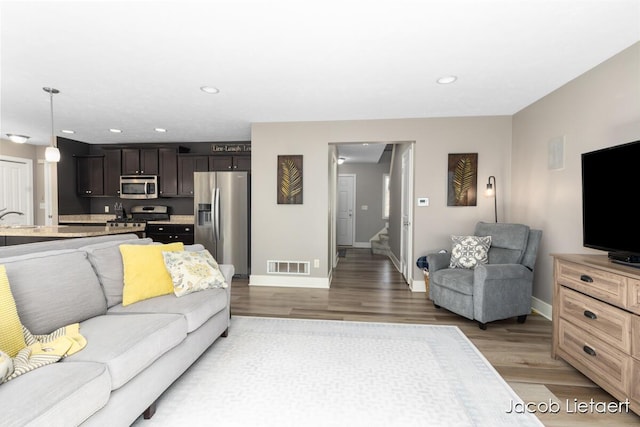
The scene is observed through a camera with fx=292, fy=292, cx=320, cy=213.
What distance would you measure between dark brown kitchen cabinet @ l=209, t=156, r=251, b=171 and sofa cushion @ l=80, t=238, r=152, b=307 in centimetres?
347

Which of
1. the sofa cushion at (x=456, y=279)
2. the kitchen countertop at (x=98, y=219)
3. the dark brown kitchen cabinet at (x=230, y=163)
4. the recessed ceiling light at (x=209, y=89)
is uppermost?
the recessed ceiling light at (x=209, y=89)

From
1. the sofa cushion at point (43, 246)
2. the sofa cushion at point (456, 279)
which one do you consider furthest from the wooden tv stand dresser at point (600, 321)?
the sofa cushion at point (43, 246)

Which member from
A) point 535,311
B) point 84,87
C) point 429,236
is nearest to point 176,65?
point 84,87

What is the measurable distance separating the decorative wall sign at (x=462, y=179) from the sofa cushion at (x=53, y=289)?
401 centimetres

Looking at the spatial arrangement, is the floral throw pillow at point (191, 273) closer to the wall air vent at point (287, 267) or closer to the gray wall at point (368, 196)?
the wall air vent at point (287, 267)

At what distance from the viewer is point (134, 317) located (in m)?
1.84

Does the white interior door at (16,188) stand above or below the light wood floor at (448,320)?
above

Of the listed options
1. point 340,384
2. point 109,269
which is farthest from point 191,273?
point 340,384

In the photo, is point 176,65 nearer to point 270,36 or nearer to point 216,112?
point 270,36

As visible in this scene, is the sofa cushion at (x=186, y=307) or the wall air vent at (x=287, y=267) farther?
the wall air vent at (x=287, y=267)

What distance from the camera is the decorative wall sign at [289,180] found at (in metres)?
4.31

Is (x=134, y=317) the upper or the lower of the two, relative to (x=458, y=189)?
lower

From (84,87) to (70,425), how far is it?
330 cm

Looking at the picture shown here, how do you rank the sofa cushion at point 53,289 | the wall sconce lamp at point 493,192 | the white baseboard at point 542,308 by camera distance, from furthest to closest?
the wall sconce lamp at point 493,192 < the white baseboard at point 542,308 < the sofa cushion at point 53,289
